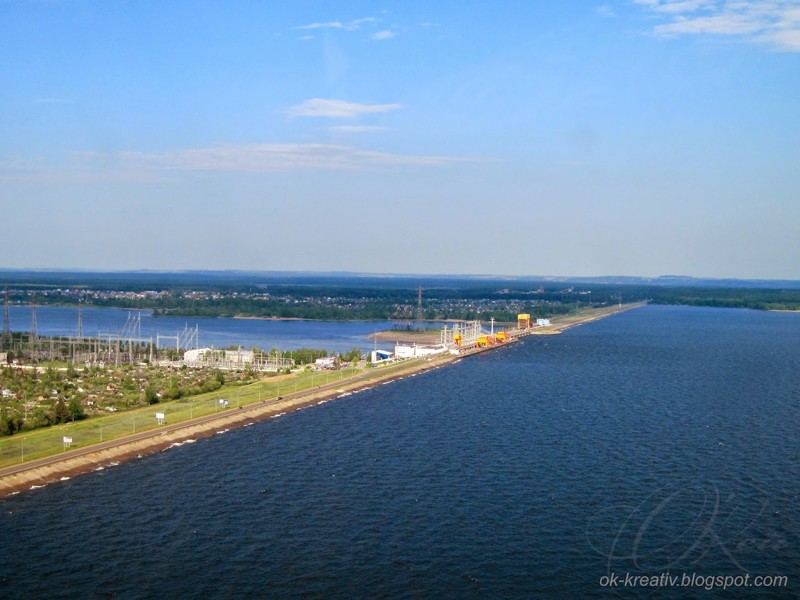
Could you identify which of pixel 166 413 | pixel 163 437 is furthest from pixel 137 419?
pixel 163 437

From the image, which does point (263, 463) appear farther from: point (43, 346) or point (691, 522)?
point (43, 346)

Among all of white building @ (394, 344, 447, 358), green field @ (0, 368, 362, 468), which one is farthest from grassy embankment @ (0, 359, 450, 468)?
→ white building @ (394, 344, 447, 358)

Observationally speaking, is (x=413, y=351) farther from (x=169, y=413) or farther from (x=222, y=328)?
(x=222, y=328)

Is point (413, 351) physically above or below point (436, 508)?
above

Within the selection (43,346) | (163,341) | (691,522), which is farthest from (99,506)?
(163,341)

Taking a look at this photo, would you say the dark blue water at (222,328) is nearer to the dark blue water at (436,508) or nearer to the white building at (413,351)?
the white building at (413,351)

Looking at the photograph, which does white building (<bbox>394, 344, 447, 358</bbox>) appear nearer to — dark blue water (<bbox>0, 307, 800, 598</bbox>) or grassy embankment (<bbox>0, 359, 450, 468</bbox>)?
grassy embankment (<bbox>0, 359, 450, 468</bbox>)
